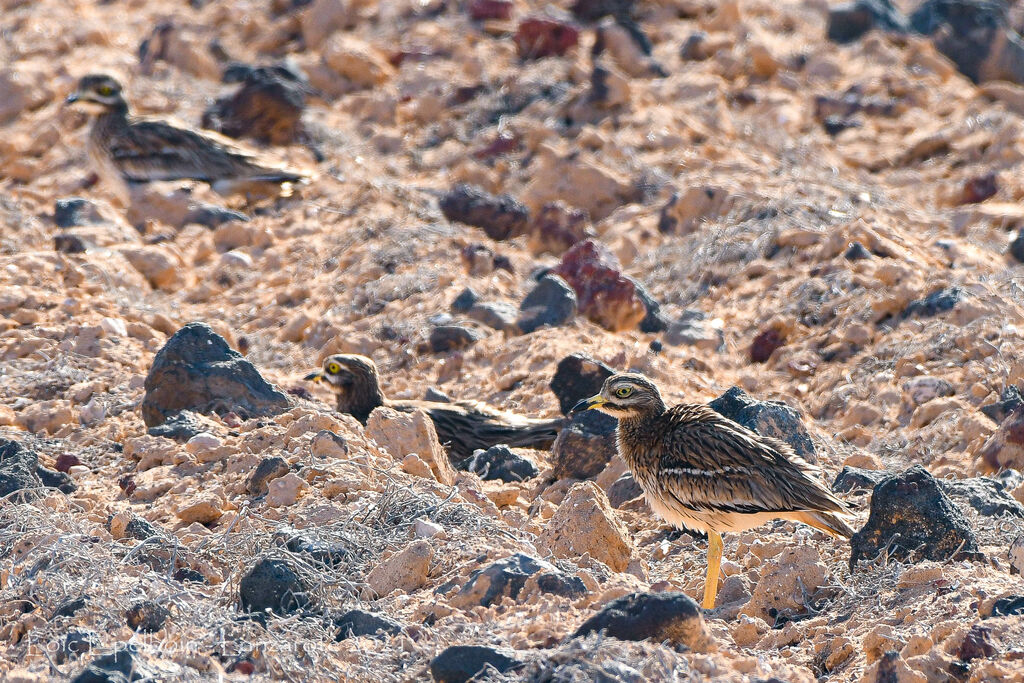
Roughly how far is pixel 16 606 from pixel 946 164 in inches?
339

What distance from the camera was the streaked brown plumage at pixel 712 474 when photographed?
200 inches

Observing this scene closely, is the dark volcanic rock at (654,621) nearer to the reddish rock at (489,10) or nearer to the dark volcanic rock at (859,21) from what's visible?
the reddish rock at (489,10)

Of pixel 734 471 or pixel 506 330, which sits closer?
pixel 734 471

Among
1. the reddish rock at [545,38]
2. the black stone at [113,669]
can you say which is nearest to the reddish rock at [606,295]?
the reddish rock at [545,38]

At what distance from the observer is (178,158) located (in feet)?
35.2

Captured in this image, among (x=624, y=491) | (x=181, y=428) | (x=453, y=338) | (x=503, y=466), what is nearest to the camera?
(x=624, y=491)

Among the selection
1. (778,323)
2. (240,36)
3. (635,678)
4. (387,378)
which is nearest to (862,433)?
(778,323)

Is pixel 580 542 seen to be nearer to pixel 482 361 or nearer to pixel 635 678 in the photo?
pixel 635 678

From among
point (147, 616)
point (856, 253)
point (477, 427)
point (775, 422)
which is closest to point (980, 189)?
point (856, 253)

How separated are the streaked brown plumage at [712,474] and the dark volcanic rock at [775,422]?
0.69 meters

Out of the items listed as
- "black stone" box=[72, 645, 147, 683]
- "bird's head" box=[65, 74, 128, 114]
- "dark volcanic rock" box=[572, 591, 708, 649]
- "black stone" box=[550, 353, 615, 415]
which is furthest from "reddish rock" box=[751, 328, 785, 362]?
"bird's head" box=[65, 74, 128, 114]

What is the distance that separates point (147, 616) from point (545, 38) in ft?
30.3

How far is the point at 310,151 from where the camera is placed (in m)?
11.6

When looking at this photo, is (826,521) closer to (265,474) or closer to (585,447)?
(585,447)
